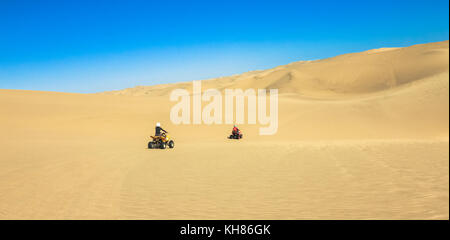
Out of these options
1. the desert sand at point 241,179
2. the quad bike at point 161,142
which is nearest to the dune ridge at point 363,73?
the desert sand at point 241,179

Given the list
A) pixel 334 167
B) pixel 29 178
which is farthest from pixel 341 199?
pixel 29 178

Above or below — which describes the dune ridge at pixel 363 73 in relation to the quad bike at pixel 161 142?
above

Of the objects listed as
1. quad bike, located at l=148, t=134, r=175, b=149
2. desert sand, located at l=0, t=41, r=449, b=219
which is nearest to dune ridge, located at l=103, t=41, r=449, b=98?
desert sand, located at l=0, t=41, r=449, b=219

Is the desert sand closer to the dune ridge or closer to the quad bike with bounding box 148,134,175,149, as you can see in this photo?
the quad bike with bounding box 148,134,175,149

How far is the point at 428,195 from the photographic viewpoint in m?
5.74

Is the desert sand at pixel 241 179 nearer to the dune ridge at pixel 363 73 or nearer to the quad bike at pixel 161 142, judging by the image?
the quad bike at pixel 161 142

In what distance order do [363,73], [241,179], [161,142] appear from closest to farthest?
[241,179], [161,142], [363,73]

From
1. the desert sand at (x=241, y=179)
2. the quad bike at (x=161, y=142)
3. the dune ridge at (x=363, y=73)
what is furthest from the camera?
the dune ridge at (x=363, y=73)

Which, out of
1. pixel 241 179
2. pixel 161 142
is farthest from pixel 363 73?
pixel 241 179

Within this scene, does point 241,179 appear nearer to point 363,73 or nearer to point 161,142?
point 161,142

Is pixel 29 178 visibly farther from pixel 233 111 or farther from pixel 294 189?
pixel 233 111

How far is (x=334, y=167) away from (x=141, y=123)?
20.8 m

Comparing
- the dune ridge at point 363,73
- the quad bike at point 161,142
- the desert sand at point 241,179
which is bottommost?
the desert sand at point 241,179
